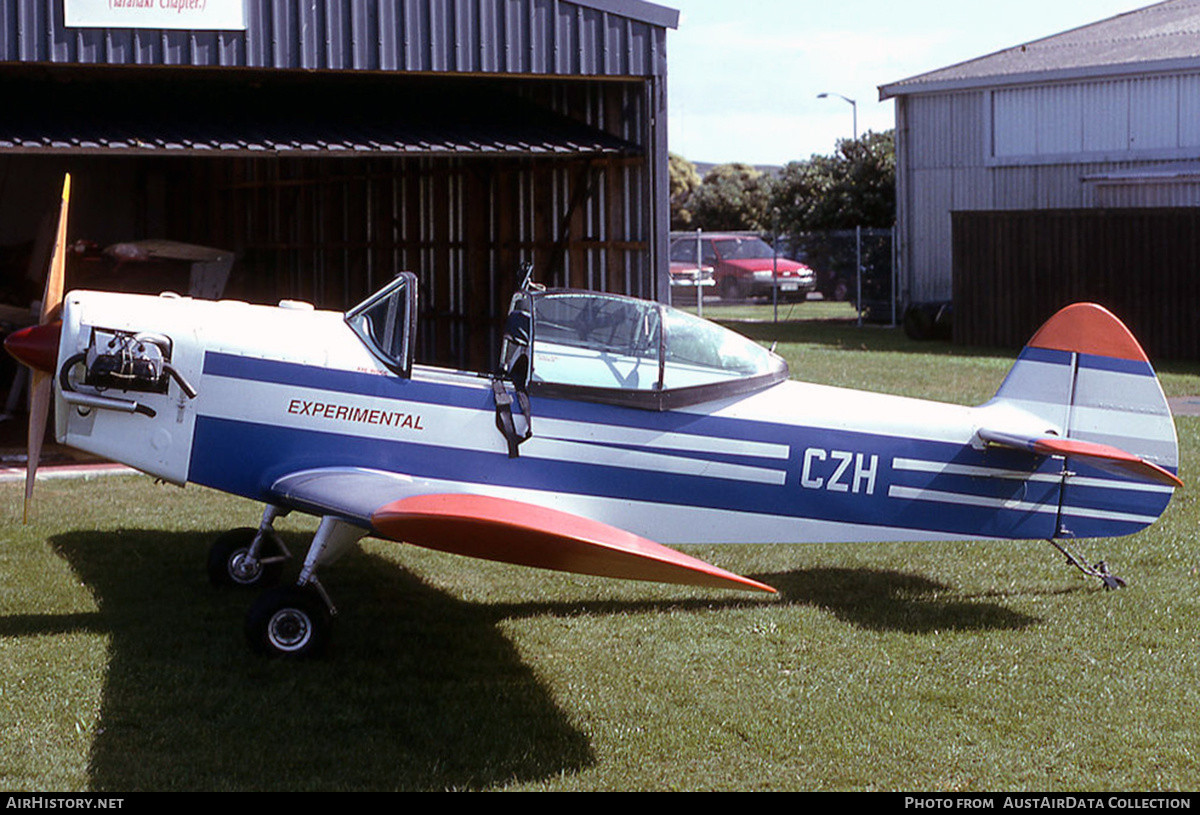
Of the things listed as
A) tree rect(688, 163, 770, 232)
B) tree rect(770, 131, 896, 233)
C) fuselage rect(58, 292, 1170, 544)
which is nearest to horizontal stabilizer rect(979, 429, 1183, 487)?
fuselage rect(58, 292, 1170, 544)

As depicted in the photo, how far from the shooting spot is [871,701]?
598 cm

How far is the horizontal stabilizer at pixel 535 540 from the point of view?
5.27 m

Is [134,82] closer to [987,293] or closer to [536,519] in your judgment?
[536,519]

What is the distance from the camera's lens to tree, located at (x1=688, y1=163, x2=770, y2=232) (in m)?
50.0

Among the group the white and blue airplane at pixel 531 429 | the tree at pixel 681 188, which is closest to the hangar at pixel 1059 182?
the white and blue airplane at pixel 531 429

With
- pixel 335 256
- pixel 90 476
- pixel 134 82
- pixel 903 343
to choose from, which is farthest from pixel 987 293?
pixel 90 476

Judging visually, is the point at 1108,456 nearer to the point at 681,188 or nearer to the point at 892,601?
the point at 892,601

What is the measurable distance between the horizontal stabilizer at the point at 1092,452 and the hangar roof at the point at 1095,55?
1785 centimetres

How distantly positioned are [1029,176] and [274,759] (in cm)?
2250

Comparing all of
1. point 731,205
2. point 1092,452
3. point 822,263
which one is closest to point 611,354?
point 1092,452

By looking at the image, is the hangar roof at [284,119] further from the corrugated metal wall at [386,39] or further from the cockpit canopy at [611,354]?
the cockpit canopy at [611,354]

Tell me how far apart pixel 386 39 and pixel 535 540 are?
7940 millimetres

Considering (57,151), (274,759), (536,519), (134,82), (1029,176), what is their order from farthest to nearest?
(1029,176) → (134,82) → (57,151) → (536,519) → (274,759)

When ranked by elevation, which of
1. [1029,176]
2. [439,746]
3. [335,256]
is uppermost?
[1029,176]
